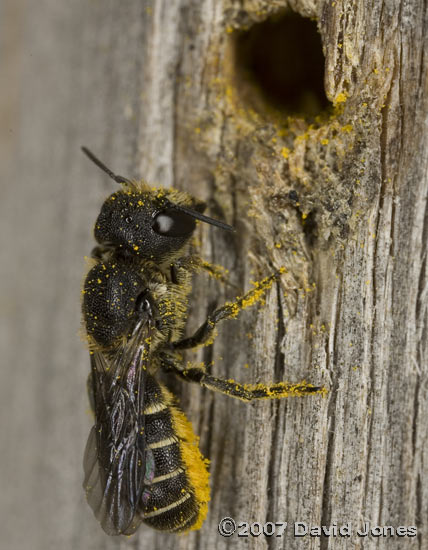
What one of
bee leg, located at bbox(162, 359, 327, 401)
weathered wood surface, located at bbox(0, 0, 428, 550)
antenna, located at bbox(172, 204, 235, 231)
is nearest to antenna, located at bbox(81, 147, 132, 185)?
weathered wood surface, located at bbox(0, 0, 428, 550)

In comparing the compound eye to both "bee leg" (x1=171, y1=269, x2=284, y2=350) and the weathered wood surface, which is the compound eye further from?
"bee leg" (x1=171, y1=269, x2=284, y2=350)

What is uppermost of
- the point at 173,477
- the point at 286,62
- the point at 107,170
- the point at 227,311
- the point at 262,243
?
the point at 286,62

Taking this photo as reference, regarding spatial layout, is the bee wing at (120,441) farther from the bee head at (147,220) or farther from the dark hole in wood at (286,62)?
the dark hole in wood at (286,62)

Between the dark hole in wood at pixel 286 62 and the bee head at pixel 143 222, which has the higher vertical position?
the dark hole in wood at pixel 286 62

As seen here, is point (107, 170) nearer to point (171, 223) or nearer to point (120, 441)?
point (171, 223)

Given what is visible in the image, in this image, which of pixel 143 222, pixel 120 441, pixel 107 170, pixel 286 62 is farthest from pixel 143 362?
pixel 286 62

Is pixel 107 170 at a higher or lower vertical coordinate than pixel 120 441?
higher

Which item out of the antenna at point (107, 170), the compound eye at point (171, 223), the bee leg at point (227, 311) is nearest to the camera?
the bee leg at point (227, 311)

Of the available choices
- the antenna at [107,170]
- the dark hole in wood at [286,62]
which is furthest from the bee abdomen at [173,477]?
the dark hole in wood at [286,62]
